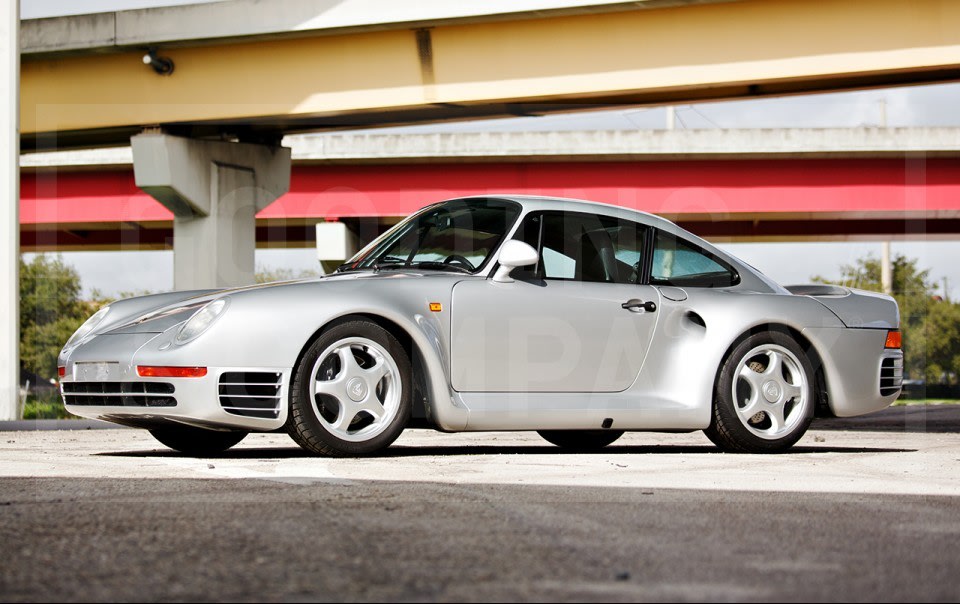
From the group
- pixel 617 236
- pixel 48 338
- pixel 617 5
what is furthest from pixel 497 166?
pixel 48 338

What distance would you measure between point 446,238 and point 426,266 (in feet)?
1.00

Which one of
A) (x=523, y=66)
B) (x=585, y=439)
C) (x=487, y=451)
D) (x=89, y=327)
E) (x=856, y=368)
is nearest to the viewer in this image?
(x=89, y=327)

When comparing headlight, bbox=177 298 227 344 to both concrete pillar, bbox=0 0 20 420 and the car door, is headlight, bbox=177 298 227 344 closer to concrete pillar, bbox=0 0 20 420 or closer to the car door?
the car door

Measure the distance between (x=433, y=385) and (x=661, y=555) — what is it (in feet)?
10.8

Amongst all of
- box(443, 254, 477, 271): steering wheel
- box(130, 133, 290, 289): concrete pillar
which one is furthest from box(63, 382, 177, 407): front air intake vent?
box(130, 133, 290, 289): concrete pillar

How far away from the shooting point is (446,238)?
300 inches

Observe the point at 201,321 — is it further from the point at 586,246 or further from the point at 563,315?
the point at 586,246

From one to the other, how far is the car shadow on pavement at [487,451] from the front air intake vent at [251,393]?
1.49 feet

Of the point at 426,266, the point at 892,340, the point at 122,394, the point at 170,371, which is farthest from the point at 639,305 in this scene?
the point at 122,394

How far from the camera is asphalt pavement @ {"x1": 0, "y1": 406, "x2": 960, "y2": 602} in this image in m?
3.21

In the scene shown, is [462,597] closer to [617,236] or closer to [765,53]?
[617,236]

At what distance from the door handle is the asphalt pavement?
98 cm

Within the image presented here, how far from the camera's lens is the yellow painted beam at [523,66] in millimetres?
16625

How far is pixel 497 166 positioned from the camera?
104ft
